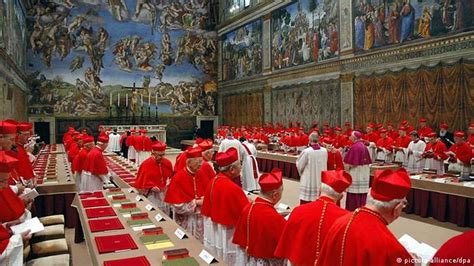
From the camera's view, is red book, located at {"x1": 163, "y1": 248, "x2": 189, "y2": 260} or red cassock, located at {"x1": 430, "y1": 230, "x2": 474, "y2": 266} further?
red book, located at {"x1": 163, "y1": 248, "x2": 189, "y2": 260}

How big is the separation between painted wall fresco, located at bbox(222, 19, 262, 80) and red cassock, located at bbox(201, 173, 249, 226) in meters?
24.0

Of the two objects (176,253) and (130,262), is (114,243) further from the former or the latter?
(176,253)

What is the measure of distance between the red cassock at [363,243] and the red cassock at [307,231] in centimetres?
47

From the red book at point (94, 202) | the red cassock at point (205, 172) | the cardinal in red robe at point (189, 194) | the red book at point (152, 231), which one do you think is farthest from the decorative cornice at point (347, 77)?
the red book at point (152, 231)

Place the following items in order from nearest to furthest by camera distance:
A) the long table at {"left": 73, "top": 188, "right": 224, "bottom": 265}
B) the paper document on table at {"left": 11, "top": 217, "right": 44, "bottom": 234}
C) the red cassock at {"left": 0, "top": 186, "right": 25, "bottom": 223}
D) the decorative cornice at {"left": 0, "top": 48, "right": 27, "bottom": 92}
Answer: the long table at {"left": 73, "top": 188, "right": 224, "bottom": 265}, the paper document on table at {"left": 11, "top": 217, "right": 44, "bottom": 234}, the red cassock at {"left": 0, "top": 186, "right": 25, "bottom": 223}, the decorative cornice at {"left": 0, "top": 48, "right": 27, "bottom": 92}

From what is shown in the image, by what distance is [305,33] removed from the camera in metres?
23.8

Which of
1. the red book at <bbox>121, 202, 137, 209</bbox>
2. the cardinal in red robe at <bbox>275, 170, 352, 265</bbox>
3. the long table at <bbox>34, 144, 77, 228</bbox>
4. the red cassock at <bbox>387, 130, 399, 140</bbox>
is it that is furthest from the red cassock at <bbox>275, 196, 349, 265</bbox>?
the red cassock at <bbox>387, 130, 399, 140</bbox>

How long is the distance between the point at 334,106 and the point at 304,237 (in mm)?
18169

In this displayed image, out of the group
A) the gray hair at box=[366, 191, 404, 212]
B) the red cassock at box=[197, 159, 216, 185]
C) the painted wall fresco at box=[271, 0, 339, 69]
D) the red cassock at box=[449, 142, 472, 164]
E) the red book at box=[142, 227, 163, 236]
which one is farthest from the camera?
the painted wall fresco at box=[271, 0, 339, 69]

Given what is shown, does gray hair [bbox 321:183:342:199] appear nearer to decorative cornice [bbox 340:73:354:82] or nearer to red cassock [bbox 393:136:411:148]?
red cassock [bbox 393:136:411:148]

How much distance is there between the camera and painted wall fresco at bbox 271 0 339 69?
856 inches

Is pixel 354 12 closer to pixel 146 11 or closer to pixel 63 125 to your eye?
pixel 146 11

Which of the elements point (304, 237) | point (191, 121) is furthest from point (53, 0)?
point (304, 237)

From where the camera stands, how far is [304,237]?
3945 millimetres
